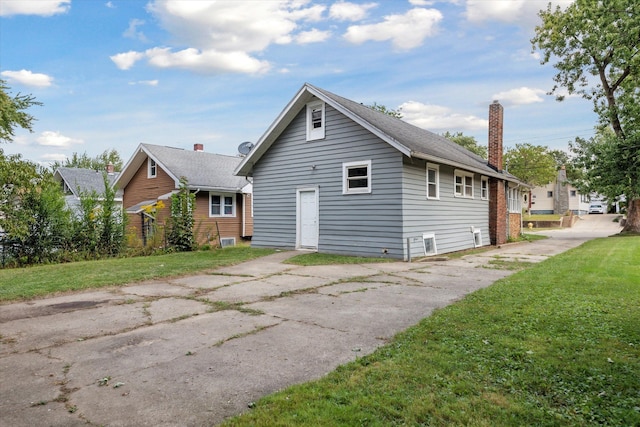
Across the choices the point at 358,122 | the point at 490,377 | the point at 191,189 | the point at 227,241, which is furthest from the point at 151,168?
the point at 490,377

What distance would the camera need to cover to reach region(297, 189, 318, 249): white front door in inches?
551

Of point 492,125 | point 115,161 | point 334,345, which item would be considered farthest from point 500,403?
point 115,161

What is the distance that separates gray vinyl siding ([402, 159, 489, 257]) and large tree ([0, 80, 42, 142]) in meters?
11.3

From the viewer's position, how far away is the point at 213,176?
21.7m

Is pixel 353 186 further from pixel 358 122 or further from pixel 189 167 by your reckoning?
pixel 189 167

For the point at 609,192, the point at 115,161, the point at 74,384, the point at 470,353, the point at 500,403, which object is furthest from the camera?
the point at 115,161

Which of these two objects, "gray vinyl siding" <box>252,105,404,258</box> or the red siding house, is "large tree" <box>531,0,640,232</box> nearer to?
"gray vinyl siding" <box>252,105,404,258</box>

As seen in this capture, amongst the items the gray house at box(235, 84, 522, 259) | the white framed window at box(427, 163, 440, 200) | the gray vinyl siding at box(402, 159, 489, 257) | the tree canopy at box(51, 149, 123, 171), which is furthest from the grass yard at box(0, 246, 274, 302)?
the tree canopy at box(51, 149, 123, 171)

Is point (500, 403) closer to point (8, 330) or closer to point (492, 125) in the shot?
point (8, 330)

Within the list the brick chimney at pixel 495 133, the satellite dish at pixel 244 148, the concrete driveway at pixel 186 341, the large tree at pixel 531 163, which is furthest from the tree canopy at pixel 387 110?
the concrete driveway at pixel 186 341

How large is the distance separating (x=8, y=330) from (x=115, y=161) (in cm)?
6589

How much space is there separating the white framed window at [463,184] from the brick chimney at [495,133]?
2.71m

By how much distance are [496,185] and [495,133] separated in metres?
2.47

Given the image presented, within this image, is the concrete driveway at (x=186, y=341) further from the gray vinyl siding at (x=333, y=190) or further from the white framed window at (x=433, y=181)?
the white framed window at (x=433, y=181)
